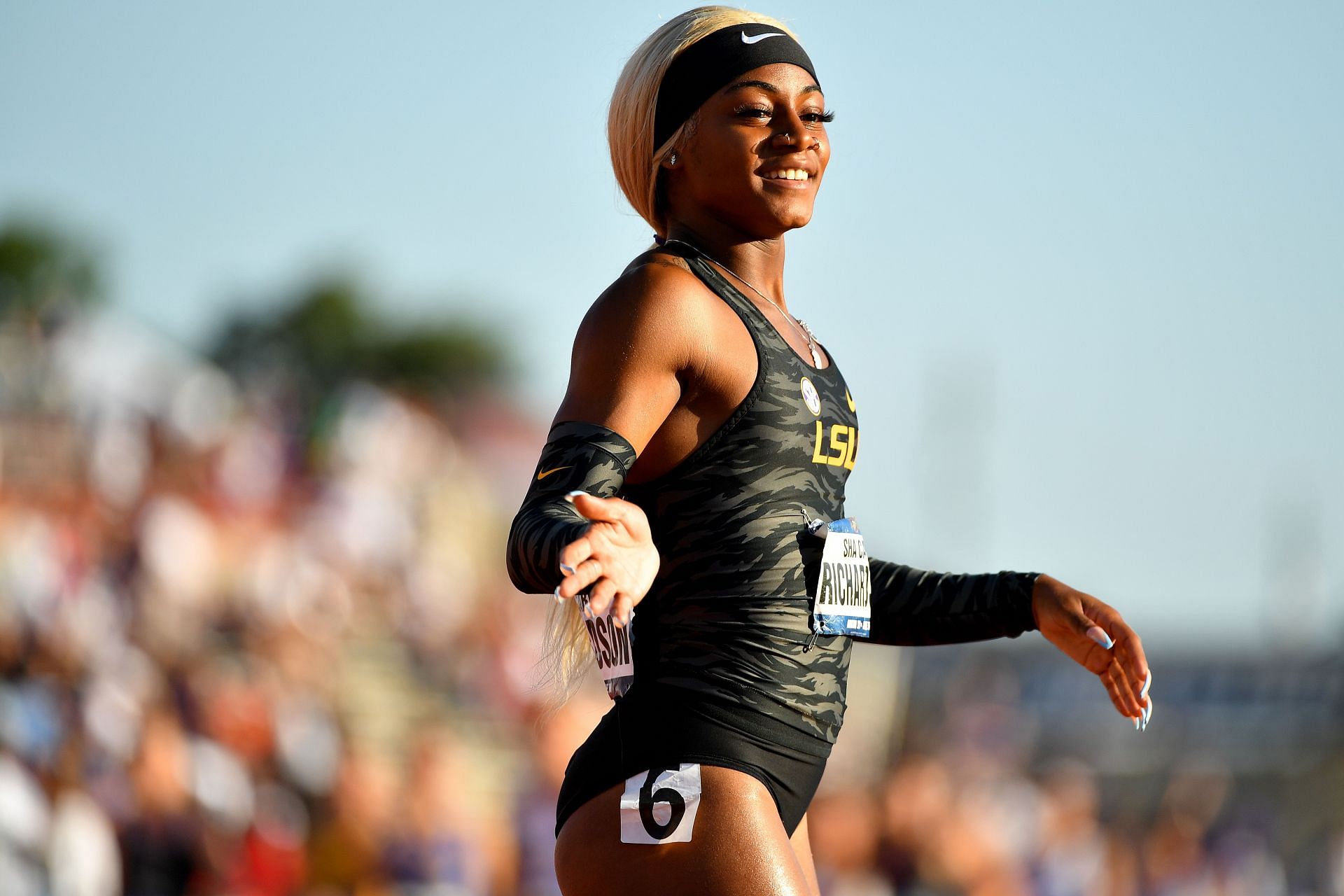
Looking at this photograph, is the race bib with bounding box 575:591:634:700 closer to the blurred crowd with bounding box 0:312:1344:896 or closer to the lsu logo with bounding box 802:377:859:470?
the blurred crowd with bounding box 0:312:1344:896

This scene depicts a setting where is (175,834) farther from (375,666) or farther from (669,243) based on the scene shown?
Answer: (669,243)

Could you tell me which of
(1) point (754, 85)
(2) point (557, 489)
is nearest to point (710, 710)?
(2) point (557, 489)

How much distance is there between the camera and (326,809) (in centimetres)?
910

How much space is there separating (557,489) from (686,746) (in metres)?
0.50

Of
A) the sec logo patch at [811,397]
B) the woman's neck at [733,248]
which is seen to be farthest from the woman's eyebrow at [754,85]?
the sec logo patch at [811,397]

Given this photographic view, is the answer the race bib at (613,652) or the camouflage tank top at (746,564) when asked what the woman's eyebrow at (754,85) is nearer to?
the camouflage tank top at (746,564)

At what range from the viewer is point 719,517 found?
258 cm

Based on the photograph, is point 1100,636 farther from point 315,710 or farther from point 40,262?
point 40,262

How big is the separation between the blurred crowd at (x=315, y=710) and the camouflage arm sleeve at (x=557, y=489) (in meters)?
0.72

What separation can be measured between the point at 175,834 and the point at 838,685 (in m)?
6.55

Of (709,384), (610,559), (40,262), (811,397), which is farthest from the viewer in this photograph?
(40,262)

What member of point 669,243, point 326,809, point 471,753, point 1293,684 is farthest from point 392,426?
point 1293,684

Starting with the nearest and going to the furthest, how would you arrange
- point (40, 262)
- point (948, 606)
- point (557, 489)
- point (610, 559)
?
1. point (610, 559)
2. point (557, 489)
3. point (948, 606)
4. point (40, 262)

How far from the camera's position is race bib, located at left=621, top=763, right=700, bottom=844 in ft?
7.98
